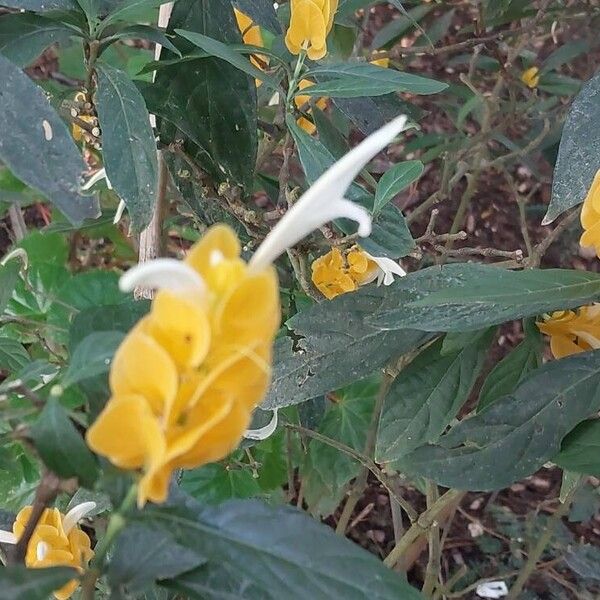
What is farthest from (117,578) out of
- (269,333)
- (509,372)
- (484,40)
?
(484,40)

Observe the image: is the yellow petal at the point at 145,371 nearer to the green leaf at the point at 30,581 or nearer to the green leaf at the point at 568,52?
the green leaf at the point at 30,581

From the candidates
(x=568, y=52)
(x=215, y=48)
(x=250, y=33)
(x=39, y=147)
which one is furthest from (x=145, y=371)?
(x=568, y=52)

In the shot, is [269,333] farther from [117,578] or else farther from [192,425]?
[117,578]

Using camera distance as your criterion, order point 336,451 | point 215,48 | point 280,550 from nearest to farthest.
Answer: point 280,550 < point 215,48 < point 336,451

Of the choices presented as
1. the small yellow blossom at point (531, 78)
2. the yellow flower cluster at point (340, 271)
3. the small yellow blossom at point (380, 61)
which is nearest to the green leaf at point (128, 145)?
the yellow flower cluster at point (340, 271)

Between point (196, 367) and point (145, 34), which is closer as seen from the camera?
point (196, 367)

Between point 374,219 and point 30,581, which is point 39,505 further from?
point 374,219

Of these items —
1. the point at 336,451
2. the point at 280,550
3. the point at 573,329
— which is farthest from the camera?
the point at 336,451
